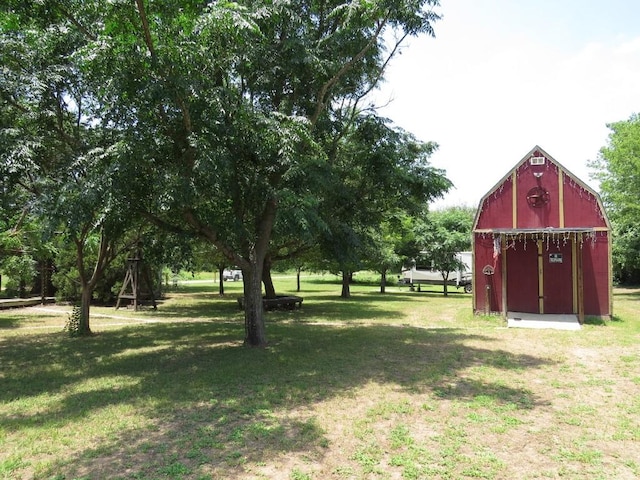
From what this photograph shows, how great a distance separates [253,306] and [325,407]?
4.41 metres

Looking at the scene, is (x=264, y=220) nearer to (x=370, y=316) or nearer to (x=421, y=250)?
(x=370, y=316)

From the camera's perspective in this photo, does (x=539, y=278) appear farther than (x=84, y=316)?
Yes

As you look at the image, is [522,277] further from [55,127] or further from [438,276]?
[438,276]

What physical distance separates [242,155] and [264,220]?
198 centimetres

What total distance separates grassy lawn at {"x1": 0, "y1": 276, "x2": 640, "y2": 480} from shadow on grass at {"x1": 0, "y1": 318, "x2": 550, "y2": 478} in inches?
1.1

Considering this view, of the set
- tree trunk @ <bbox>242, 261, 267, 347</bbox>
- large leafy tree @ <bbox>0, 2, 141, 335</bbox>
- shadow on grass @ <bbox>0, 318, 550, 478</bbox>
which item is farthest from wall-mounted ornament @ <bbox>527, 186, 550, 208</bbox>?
large leafy tree @ <bbox>0, 2, 141, 335</bbox>

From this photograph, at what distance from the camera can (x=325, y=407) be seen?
637cm

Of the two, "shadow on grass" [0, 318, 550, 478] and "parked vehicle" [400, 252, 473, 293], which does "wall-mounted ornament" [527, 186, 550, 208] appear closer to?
"shadow on grass" [0, 318, 550, 478]

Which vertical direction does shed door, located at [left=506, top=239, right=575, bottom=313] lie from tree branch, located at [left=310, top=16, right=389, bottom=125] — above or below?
below

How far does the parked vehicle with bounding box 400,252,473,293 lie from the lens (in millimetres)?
34594

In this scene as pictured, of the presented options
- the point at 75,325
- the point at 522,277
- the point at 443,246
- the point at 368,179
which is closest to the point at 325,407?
the point at 368,179

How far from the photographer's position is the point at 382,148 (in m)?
10.7

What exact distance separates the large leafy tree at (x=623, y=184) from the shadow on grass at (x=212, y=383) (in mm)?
18695

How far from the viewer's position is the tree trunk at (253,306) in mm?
10375
